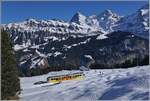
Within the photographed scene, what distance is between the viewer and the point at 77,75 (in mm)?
127000

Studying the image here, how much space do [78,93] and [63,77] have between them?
88.1m

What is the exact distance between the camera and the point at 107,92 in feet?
108

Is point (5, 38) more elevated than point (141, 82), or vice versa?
point (5, 38)

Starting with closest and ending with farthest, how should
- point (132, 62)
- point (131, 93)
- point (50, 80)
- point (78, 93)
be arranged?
point (131, 93) < point (78, 93) < point (50, 80) < point (132, 62)

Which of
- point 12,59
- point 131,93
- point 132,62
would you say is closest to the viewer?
point 131,93

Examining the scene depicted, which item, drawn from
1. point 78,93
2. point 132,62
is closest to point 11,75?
point 78,93

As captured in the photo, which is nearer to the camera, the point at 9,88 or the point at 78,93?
the point at 9,88

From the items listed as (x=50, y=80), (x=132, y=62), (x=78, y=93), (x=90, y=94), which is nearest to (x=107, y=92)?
(x=90, y=94)

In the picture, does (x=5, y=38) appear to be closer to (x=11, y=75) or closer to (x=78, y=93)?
(x=11, y=75)

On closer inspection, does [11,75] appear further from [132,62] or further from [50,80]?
[132,62]

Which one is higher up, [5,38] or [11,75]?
[5,38]

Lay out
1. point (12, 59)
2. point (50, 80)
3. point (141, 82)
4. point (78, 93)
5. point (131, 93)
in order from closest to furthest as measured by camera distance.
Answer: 1. point (131, 93)
2. point (12, 59)
3. point (141, 82)
4. point (78, 93)
5. point (50, 80)

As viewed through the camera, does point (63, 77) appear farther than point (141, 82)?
Yes

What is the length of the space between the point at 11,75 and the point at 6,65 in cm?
82
